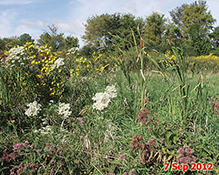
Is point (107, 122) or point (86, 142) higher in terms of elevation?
point (107, 122)

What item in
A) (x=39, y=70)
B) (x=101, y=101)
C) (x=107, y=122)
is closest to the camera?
(x=101, y=101)

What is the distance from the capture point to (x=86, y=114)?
2.90m

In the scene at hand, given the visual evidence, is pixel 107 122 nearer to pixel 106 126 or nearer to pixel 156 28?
pixel 106 126

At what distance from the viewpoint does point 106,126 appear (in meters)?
2.37

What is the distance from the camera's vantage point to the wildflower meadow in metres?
1.64

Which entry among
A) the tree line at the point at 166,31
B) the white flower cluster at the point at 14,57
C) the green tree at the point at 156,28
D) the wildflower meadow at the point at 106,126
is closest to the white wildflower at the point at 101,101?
the wildflower meadow at the point at 106,126

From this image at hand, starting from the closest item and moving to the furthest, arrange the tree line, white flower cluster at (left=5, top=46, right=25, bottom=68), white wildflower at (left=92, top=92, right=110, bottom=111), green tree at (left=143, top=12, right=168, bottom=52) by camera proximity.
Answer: white wildflower at (left=92, top=92, right=110, bottom=111) < white flower cluster at (left=5, top=46, right=25, bottom=68) < the tree line < green tree at (left=143, top=12, right=168, bottom=52)

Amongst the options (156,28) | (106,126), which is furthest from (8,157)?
(156,28)

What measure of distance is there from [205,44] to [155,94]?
1607 centimetres

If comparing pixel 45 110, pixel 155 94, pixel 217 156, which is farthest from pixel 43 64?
pixel 217 156

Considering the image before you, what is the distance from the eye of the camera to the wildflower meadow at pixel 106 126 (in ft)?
5.38
